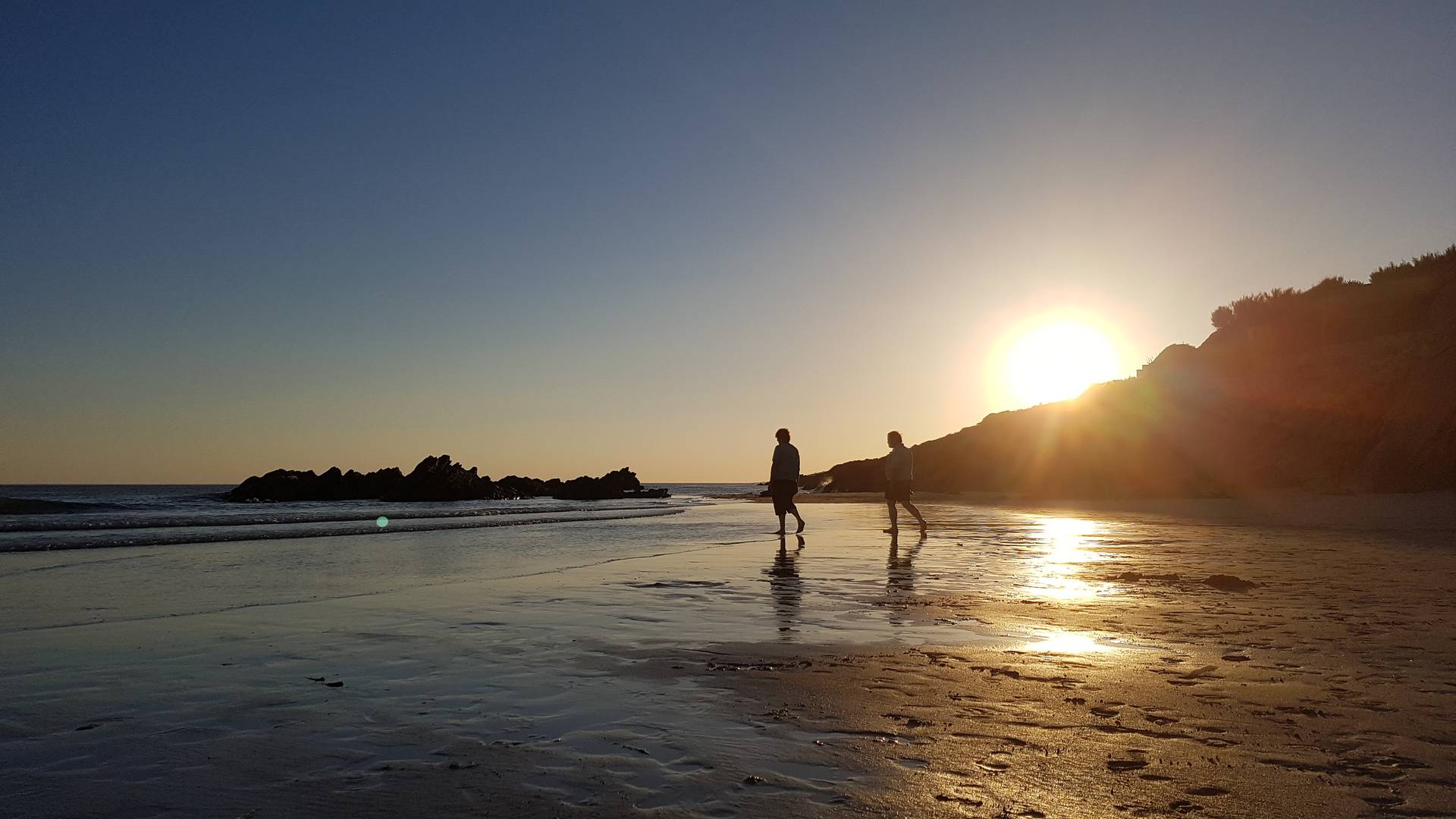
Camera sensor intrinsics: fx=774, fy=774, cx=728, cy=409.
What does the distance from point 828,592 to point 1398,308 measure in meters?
36.5

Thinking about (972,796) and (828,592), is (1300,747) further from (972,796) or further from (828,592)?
(828,592)

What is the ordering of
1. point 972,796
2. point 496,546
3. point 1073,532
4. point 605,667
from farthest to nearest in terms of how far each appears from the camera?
point 1073,532, point 496,546, point 605,667, point 972,796

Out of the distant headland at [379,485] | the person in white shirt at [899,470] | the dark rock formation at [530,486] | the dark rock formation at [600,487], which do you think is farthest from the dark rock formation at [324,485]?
the person in white shirt at [899,470]

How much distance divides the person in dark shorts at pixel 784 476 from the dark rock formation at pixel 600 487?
56.0 m

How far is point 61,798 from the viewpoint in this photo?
111 inches

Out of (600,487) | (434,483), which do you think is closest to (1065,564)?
(434,483)

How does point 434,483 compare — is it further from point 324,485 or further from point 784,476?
point 784,476

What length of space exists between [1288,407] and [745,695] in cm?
3590

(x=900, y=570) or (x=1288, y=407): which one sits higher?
(x=1288, y=407)

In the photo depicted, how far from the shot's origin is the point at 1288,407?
104ft

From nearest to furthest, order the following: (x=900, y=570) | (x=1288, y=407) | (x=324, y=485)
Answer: (x=900, y=570), (x=1288, y=407), (x=324, y=485)

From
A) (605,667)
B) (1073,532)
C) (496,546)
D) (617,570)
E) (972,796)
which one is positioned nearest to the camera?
(972,796)

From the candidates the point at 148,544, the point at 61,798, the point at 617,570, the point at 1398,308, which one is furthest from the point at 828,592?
the point at 1398,308

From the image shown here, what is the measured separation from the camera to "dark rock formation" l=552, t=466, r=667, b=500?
244 feet
